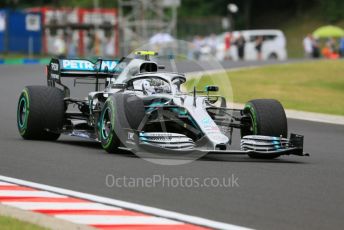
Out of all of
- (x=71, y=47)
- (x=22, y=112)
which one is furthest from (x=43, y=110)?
(x=71, y=47)

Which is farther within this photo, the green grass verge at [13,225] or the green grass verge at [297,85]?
the green grass verge at [297,85]

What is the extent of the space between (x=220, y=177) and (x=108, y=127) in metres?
2.46

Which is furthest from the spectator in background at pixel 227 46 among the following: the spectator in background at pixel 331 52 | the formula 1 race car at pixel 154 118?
the formula 1 race car at pixel 154 118

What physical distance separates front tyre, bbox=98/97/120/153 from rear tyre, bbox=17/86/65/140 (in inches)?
48.5

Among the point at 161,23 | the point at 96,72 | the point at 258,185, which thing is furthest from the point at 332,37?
the point at 258,185

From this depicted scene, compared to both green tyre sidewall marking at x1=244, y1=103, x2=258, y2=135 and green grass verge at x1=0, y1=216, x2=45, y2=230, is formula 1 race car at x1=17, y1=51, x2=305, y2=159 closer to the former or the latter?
green tyre sidewall marking at x1=244, y1=103, x2=258, y2=135

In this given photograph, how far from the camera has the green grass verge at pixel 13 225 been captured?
7.57 metres

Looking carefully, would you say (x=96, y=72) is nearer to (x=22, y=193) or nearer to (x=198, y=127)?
(x=198, y=127)

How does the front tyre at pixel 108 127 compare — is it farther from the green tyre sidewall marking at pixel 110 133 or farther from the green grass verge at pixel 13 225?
the green grass verge at pixel 13 225

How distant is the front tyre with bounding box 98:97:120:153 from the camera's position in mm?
12328

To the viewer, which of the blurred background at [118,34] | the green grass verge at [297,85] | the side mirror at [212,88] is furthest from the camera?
the blurred background at [118,34]

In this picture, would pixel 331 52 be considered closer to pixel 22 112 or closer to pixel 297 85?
pixel 297 85

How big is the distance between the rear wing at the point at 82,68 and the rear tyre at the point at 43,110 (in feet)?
2.93

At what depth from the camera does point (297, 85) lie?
33.8 m
